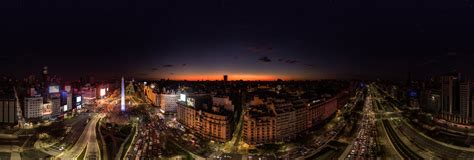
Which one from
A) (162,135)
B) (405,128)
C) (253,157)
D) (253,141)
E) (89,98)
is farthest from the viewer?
(89,98)

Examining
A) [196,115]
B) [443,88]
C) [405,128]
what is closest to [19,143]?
[196,115]

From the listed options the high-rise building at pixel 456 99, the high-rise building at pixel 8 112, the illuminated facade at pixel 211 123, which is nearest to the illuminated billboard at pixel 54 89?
the high-rise building at pixel 8 112

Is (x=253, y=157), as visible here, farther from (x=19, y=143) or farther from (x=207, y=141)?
(x=19, y=143)

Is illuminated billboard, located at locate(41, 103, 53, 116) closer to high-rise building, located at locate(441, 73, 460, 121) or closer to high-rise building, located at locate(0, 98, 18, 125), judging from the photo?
high-rise building, located at locate(0, 98, 18, 125)

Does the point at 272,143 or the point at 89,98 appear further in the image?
the point at 89,98

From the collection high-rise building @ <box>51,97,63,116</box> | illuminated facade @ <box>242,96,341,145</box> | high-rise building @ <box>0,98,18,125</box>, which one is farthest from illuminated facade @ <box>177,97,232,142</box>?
high-rise building @ <box>51,97,63,116</box>

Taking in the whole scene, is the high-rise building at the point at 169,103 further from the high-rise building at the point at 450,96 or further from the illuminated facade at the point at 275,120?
the high-rise building at the point at 450,96

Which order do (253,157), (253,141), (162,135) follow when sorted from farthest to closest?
(162,135), (253,141), (253,157)

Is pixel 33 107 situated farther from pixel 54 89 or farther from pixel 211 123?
pixel 211 123

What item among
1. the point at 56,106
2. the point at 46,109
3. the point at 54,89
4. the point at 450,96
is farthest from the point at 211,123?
the point at 54,89
